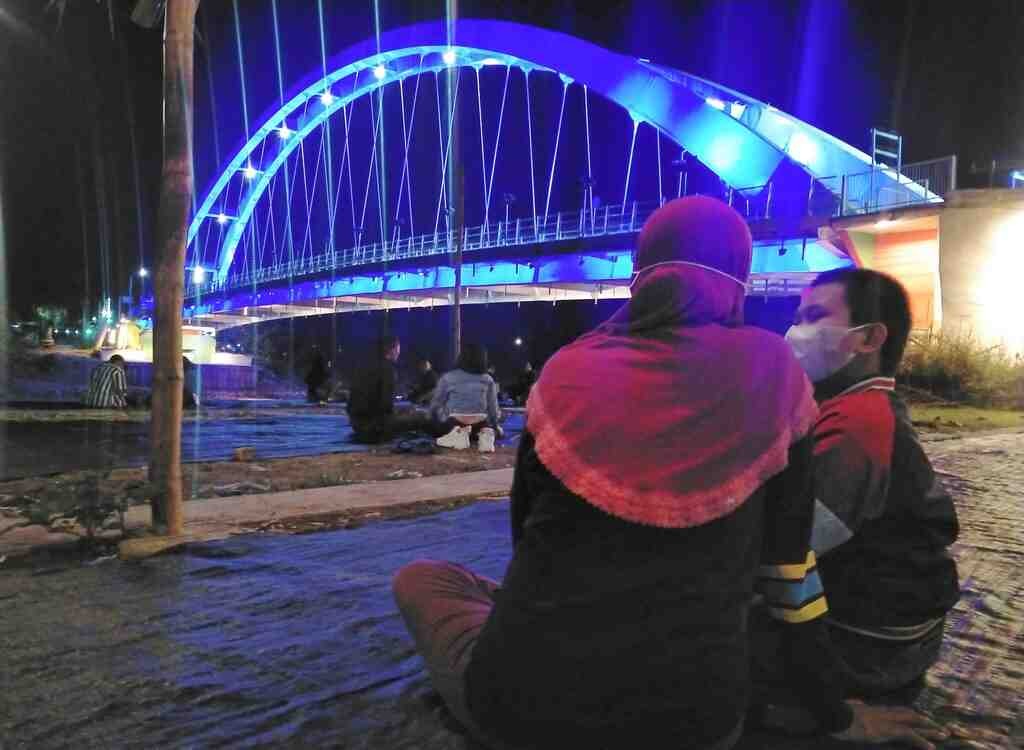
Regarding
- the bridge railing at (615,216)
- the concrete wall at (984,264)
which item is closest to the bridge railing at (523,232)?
the bridge railing at (615,216)

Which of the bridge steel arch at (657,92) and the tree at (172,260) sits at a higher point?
the bridge steel arch at (657,92)

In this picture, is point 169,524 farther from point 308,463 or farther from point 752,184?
point 752,184

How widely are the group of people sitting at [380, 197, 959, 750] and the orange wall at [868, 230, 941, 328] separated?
22.7 meters

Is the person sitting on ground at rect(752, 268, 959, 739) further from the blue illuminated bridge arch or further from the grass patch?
the blue illuminated bridge arch

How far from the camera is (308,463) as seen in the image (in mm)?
7281

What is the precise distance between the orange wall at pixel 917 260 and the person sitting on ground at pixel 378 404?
58.5 ft

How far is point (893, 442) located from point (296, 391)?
26706 millimetres

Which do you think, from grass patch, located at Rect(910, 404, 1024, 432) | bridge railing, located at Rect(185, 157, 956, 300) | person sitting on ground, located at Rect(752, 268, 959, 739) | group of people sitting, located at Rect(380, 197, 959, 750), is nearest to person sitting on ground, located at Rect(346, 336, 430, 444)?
person sitting on ground, located at Rect(752, 268, 959, 739)

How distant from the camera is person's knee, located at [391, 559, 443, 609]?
187 cm

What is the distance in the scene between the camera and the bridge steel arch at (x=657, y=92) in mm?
26359

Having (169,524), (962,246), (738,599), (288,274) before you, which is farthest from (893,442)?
(288,274)

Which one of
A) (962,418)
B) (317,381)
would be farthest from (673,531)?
(317,381)

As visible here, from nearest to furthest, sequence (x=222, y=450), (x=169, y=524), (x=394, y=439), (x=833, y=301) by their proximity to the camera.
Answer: (x=833, y=301) → (x=169, y=524) → (x=222, y=450) → (x=394, y=439)

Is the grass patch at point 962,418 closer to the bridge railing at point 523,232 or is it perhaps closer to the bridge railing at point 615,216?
the bridge railing at point 615,216
